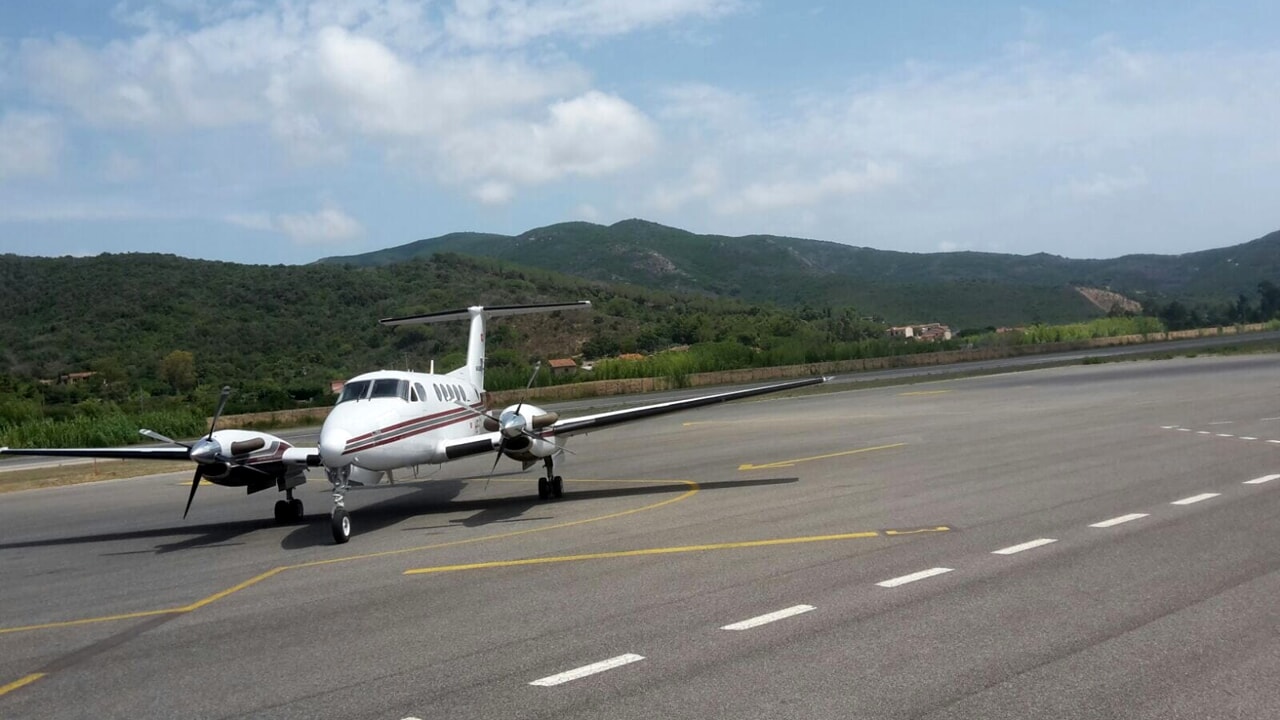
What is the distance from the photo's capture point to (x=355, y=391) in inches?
694

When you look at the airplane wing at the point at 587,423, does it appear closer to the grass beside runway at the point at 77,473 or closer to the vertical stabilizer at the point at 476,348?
the vertical stabilizer at the point at 476,348

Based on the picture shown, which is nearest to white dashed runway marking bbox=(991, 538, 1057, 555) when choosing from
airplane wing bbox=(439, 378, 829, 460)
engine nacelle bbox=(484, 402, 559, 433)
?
airplane wing bbox=(439, 378, 829, 460)

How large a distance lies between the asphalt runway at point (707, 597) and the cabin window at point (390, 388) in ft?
7.48

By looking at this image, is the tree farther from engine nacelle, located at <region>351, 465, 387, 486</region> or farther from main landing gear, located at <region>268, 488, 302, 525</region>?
engine nacelle, located at <region>351, 465, 387, 486</region>

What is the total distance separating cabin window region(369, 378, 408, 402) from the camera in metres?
17.5

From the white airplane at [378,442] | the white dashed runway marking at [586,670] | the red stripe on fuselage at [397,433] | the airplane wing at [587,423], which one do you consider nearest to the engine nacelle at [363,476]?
the white airplane at [378,442]

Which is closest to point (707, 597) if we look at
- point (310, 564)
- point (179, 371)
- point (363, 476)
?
point (310, 564)

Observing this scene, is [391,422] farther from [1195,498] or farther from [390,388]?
[1195,498]

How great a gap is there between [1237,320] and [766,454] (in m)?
122

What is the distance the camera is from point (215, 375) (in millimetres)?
76062

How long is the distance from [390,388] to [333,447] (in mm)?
2239

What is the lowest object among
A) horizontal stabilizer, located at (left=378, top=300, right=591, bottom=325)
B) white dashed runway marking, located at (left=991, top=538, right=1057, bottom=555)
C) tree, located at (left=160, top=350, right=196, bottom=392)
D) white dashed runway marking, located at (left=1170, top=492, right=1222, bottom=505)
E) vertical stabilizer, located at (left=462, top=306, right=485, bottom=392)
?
white dashed runway marking, located at (left=1170, top=492, right=1222, bottom=505)

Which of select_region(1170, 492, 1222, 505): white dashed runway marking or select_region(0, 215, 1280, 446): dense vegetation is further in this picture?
select_region(0, 215, 1280, 446): dense vegetation

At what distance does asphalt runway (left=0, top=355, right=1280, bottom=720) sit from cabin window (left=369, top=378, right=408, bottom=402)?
228cm
